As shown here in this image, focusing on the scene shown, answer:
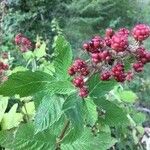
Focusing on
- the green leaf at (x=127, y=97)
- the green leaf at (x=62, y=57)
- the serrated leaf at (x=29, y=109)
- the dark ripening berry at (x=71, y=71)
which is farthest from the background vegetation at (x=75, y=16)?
the dark ripening berry at (x=71, y=71)

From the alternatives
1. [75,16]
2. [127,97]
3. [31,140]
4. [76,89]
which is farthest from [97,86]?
[75,16]

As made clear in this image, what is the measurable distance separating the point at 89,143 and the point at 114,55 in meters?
0.38

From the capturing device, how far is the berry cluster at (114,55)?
Result: 1120 mm

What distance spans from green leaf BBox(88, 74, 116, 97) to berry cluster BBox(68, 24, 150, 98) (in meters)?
0.07

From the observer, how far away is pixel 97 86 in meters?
1.27

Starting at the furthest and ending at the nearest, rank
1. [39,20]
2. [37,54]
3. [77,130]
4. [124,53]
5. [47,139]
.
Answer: [39,20]
[37,54]
[47,139]
[77,130]
[124,53]

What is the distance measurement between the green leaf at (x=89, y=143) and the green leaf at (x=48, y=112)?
0.17 m

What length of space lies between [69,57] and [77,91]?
94mm

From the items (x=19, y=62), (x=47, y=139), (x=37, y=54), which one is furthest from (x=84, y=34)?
(x=47, y=139)

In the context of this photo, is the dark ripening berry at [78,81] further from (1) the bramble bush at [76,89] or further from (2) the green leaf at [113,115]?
(2) the green leaf at [113,115]

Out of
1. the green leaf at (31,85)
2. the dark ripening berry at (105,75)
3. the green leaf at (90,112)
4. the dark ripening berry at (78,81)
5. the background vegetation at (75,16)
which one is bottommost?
the background vegetation at (75,16)

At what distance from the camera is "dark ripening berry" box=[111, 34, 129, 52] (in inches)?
43.3

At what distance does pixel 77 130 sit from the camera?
1239mm

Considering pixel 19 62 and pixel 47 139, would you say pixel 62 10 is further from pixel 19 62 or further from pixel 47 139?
pixel 47 139
